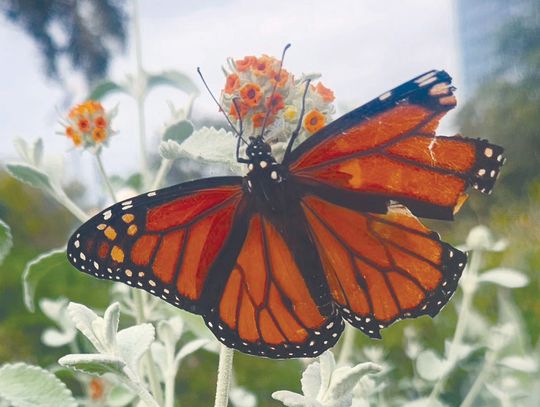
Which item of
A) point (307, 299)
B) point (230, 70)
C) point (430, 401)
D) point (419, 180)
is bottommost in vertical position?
point (430, 401)

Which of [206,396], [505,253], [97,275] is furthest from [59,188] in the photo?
[505,253]

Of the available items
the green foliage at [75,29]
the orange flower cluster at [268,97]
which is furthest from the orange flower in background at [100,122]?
the green foliage at [75,29]

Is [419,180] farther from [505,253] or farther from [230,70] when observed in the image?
[505,253]

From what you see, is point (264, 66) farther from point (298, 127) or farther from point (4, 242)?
point (4, 242)

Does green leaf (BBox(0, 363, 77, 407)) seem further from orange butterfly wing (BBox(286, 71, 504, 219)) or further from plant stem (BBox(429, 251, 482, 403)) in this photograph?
plant stem (BBox(429, 251, 482, 403))

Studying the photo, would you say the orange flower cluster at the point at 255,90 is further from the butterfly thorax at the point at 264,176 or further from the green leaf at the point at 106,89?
the green leaf at the point at 106,89

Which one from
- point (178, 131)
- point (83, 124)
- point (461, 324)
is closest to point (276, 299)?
point (178, 131)
